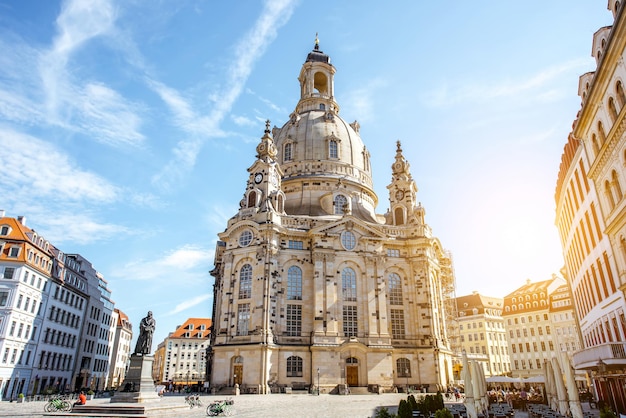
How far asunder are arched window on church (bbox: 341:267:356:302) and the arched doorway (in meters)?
6.91

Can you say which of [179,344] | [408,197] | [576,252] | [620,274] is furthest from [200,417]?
[179,344]

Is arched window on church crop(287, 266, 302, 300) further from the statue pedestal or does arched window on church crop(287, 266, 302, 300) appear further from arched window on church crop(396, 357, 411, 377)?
the statue pedestal

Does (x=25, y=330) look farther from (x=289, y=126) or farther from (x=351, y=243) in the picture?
(x=289, y=126)

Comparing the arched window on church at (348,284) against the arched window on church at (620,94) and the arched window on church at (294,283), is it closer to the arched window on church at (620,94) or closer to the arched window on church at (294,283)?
the arched window on church at (294,283)

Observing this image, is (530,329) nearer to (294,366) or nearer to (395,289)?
(395,289)

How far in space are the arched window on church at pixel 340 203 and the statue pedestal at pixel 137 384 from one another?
36.4m

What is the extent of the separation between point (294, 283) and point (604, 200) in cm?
3505

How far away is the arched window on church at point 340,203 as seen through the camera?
6050cm

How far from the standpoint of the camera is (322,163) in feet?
213

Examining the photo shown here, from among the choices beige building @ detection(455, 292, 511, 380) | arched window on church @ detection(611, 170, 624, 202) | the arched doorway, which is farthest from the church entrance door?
beige building @ detection(455, 292, 511, 380)

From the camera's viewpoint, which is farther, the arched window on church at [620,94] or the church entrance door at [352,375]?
the church entrance door at [352,375]

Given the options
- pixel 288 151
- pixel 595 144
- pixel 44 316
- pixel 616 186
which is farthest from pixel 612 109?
pixel 44 316

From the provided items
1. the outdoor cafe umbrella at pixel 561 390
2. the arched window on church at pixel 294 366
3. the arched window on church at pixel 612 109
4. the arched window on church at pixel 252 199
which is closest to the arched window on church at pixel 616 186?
the arched window on church at pixel 612 109

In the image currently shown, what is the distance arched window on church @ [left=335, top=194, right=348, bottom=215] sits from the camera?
198 feet
